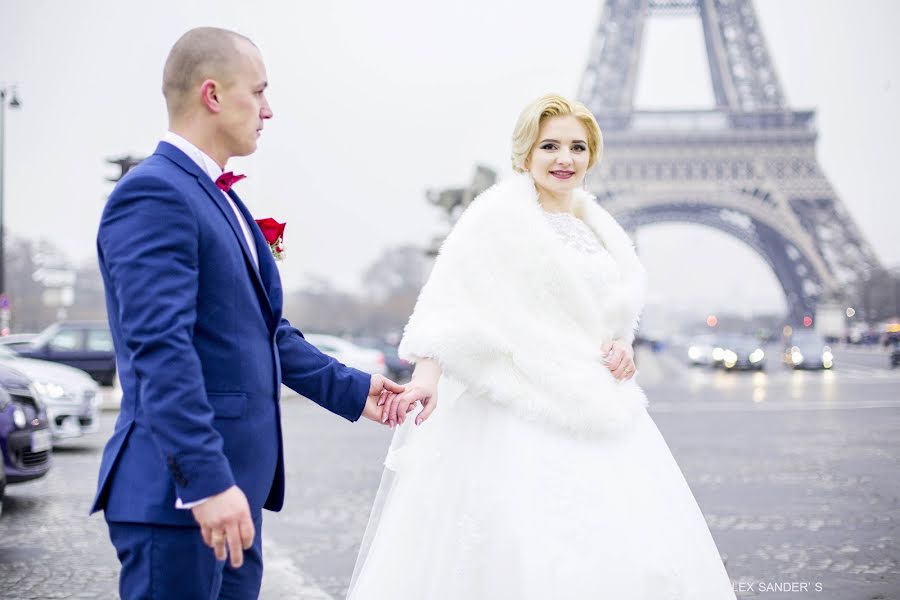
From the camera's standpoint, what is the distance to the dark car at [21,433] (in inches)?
→ 254

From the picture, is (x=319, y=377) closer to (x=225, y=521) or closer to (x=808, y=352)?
(x=225, y=521)

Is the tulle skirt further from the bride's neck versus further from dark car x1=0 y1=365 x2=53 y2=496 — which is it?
dark car x1=0 y1=365 x2=53 y2=496

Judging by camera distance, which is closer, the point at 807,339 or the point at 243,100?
the point at 243,100

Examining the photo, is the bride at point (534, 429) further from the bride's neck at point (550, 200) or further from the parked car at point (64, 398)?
the parked car at point (64, 398)

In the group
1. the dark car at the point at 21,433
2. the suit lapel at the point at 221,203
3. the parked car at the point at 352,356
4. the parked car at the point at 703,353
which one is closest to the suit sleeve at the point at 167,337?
the suit lapel at the point at 221,203

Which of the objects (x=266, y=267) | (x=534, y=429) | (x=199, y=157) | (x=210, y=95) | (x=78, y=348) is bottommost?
(x=534, y=429)

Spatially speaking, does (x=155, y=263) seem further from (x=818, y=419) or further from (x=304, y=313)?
(x=304, y=313)

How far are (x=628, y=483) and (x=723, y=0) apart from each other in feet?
193

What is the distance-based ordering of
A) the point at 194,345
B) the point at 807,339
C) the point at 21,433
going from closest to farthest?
the point at 194,345 → the point at 21,433 → the point at 807,339

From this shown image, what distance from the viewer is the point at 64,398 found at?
974 cm

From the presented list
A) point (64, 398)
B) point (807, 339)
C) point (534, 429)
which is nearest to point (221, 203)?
point (534, 429)

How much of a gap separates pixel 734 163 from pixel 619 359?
50664 mm

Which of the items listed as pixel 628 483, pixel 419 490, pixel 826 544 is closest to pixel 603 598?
pixel 628 483

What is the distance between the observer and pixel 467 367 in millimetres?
3041
